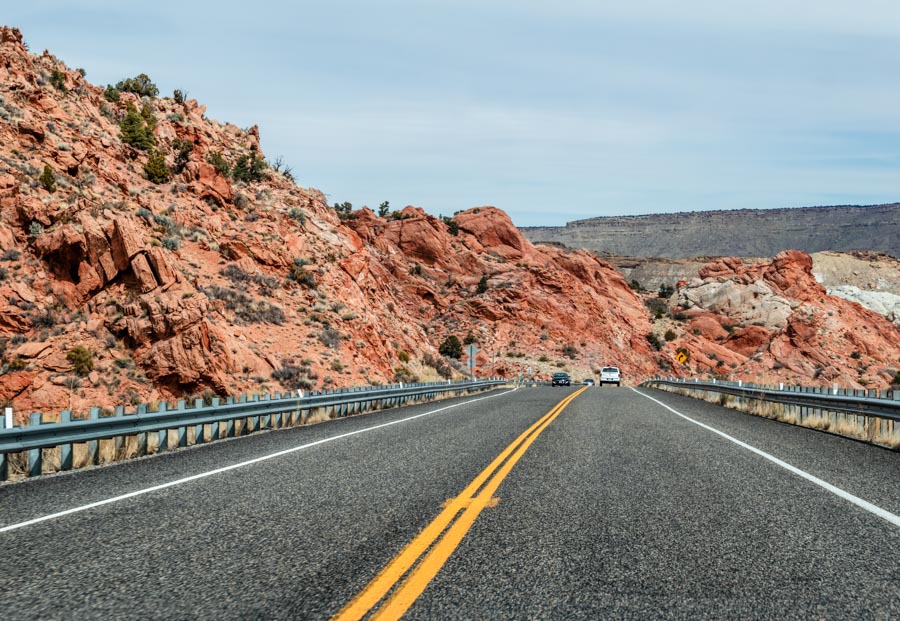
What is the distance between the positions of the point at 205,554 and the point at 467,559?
187 centimetres

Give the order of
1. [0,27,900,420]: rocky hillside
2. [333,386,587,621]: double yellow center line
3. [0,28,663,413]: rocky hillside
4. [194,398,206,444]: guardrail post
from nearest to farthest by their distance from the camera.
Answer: [333,386,587,621]: double yellow center line
[194,398,206,444]: guardrail post
[0,28,663,413]: rocky hillside
[0,27,900,420]: rocky hillside

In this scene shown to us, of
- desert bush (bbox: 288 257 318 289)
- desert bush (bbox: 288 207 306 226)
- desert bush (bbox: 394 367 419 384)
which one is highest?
desert bush (bbox: 288 207 306 226)

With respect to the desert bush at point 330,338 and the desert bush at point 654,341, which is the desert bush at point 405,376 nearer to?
the desert bush at point 330,338

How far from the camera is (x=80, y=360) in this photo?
25.1 meters

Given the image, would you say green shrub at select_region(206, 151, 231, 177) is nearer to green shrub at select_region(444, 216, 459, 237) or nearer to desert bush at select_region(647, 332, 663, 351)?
green shrub at select_region(444, 216, 459, 237)

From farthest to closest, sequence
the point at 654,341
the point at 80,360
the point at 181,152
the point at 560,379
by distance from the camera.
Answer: the point at 654,341
the point at 560,379
the point at 181,152
the point at 80,360

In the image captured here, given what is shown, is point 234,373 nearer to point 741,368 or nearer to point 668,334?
point 741,368

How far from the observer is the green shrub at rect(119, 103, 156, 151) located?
4322 centimetres

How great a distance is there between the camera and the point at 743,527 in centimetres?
598

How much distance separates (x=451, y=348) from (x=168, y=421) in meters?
56.4

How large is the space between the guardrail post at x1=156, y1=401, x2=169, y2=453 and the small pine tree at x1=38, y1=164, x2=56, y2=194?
24.5 meters

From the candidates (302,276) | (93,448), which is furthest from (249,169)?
(93,448)

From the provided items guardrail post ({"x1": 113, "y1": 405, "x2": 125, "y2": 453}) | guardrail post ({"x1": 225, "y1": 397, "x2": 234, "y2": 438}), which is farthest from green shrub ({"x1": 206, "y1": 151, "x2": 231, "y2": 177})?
guardrail post ({"x1": 113, "y1": 405, "x2": 125, "y2": 453})

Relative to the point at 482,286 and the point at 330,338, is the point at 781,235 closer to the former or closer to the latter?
the point at 482,286
